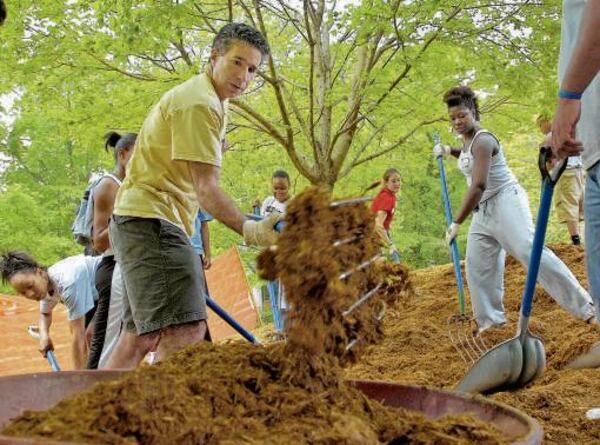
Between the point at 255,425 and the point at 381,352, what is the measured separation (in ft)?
15.4

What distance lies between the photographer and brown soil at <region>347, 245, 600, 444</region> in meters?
3.31

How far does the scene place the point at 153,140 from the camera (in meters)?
2.84

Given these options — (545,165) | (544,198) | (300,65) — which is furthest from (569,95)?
(300,65)

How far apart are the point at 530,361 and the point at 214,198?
1.78 m

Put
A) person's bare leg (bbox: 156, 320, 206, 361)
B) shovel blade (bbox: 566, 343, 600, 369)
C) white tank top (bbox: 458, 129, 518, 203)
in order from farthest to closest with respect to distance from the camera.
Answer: white tank top (bbox: 458, 129, 518, 203), shovel blade (bbox: 566, 343, 600, 369), person's bare leg (bbox: 156, 320, 206, 361)

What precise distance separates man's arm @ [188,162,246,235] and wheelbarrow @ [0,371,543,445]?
69cm

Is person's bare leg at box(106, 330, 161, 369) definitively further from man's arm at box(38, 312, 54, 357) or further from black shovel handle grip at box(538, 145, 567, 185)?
man's arm at box(38, 312, 54, 357)

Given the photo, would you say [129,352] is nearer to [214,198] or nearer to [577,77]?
[214,198]

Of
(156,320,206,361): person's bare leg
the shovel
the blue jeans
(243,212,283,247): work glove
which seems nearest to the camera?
(243,212,283,247): work glove

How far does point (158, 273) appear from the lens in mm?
2824

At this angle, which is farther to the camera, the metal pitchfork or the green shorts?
the green shorts

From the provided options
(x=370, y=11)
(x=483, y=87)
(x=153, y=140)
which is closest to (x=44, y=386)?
(x=153, y=140)

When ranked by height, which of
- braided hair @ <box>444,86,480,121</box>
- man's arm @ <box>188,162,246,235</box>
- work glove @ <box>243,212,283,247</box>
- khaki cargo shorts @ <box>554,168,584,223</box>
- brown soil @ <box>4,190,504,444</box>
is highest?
braided hair @ <box>444,86,480,121</box>

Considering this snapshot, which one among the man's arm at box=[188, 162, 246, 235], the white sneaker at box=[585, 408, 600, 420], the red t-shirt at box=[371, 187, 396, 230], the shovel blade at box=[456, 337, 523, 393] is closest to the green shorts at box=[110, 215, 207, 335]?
the man's arm at box=[188, 162, 246, 235]
